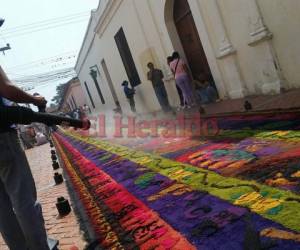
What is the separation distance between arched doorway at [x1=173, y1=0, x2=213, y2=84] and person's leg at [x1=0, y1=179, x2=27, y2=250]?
9.01m

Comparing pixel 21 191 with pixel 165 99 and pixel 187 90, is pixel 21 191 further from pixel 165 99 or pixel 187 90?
pixel 165 99

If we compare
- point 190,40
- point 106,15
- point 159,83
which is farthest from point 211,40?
point 106,15

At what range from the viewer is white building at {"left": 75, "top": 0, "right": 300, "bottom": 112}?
738 centimetres

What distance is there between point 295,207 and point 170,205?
3.93ft

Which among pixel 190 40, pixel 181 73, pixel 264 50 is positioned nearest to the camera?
pixel 264 50

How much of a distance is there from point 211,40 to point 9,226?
26.3ft

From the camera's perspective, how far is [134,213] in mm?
3621

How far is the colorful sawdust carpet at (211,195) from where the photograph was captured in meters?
2.50

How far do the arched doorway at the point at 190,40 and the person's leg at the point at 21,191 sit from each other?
9.05 meters

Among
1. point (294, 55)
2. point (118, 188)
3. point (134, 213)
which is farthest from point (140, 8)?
point (134, 213)

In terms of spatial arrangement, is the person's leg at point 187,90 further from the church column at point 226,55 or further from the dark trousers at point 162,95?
the dark trousers at point 162,95

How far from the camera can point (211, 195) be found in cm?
328

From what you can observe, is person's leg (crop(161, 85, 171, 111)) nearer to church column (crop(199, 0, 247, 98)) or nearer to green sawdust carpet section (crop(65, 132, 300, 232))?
church column (crop(199, 0, 247, 98))

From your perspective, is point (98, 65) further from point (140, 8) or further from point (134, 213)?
point (134, 213)
